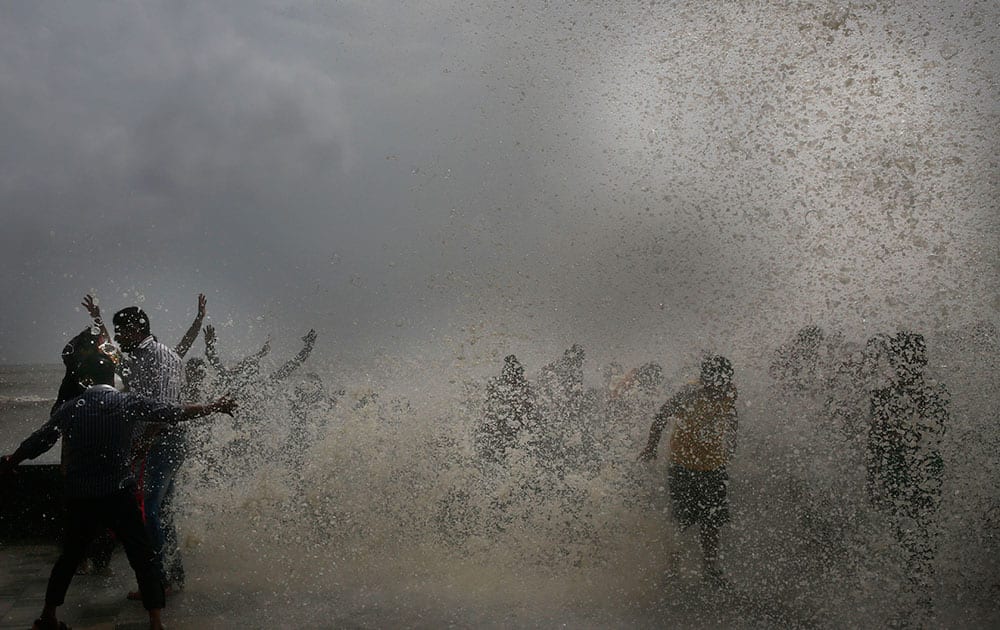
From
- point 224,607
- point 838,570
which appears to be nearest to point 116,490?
point 224,607

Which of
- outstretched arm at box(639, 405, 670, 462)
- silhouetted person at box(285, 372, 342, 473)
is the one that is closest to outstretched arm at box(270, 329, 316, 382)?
silhouetted person at box(285, 372, 342, 473)

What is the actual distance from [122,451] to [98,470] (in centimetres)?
15

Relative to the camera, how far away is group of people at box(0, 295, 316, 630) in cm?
402

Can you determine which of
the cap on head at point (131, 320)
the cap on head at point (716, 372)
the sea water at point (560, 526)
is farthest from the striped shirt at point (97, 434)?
the cap on head at point (716, 372)

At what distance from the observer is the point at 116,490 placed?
4074 millimetres

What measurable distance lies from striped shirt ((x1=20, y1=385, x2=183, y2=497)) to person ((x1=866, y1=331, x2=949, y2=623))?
4.58m

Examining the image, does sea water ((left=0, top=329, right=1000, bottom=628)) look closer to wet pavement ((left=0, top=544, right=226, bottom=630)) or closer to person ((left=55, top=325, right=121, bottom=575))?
wet pavement ((left=0, top=544, right=226, bottom=630))

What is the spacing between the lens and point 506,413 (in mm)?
6465

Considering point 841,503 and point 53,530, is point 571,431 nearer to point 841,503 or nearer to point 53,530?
point 841,503

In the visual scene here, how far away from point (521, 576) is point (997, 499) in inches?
145

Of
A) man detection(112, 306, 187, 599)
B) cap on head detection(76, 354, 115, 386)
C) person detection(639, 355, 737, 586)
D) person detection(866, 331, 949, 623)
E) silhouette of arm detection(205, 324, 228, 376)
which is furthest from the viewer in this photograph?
silhouette of arm detection(205, 324, 228, 376)

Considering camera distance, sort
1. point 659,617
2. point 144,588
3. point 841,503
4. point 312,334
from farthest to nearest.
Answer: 1. point 312,334
2. point 841,503
3. point 659,617
4. point 144,588

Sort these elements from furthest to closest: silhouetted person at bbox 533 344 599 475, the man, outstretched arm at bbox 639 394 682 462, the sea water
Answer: silhouetted person at bbox 533 344 599 475, outstretched arm at bbox 639 394 682 462, the man, the sea water

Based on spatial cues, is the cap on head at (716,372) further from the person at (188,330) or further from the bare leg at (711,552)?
the person at (188,330)
